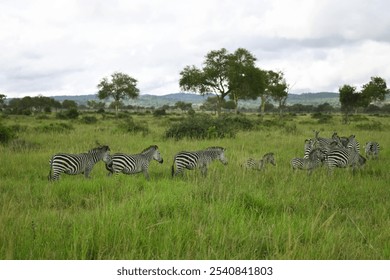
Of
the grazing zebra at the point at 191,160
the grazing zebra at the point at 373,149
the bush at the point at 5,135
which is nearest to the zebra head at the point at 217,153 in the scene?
the grazing zebra at the point at 191,160

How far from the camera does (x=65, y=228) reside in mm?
4328

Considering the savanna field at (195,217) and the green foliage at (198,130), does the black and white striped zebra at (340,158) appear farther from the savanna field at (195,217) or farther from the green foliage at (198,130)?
the green foliage at (198,130)

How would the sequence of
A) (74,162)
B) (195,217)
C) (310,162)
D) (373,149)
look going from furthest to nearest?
(373,149) < (310,162) < (74,162) < (195,217)

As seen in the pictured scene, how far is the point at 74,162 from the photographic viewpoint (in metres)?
8.01

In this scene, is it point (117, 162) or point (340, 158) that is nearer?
point (117, 162)

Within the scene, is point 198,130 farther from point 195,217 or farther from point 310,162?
point 195,217

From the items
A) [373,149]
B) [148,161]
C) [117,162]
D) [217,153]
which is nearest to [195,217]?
[117,162]

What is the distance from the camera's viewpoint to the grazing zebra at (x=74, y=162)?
307 inches

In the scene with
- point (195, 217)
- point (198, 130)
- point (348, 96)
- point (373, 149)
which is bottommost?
point (195, 217)

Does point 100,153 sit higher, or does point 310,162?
point 100,153

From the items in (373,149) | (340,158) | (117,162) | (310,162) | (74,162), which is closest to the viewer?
(74,162)

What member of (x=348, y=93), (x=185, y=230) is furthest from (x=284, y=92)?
(x=185, y=230)

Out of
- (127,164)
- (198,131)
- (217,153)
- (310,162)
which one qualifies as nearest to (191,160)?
(217,153)

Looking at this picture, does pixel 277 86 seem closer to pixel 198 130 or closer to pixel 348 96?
pixel 348 96
